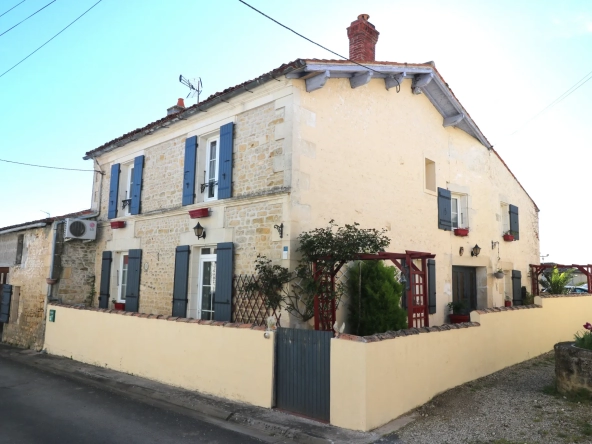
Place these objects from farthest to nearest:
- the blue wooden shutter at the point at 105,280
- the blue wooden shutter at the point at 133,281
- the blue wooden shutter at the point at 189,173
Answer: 1. the blue wooden shutter at the point at 105,280
2. the blue wooden shutter at the point at 133,281
3. the blue wooden shutter at the point at 189,173

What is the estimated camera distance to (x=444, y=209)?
35.7ft

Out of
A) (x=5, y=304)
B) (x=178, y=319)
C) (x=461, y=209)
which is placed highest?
(x=461, y=209)

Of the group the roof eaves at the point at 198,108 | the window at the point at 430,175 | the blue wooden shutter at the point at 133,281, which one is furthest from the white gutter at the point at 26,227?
the window at the point at 430,175

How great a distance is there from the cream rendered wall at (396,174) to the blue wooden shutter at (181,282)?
2827mm

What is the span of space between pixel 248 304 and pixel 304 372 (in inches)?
89.8

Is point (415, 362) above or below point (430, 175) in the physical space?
below

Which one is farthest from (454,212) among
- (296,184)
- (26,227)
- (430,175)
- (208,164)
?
(26,227)

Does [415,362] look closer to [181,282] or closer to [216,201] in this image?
[216,201]

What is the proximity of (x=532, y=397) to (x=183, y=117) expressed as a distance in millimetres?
8084

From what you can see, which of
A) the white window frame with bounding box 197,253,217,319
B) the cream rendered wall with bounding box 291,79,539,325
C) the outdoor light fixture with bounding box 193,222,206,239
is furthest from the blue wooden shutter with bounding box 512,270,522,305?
the outdoor light fixture with bounding box 193,222,206,239

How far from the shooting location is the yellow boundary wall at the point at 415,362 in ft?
16.9

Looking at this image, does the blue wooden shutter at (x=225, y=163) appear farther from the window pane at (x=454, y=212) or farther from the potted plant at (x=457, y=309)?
the window pane at (x=454, y=212)

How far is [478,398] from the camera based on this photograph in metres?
6.50

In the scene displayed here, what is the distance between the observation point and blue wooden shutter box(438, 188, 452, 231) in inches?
422
